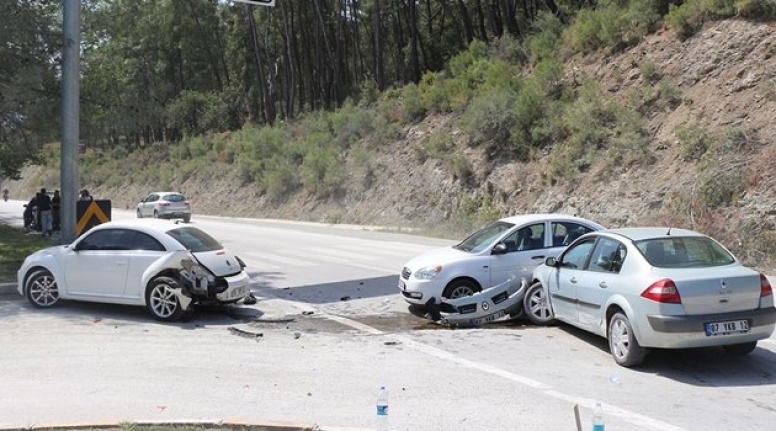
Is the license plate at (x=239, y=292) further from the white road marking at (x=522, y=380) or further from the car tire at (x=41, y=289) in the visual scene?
the car tire at (x=41, y=289)

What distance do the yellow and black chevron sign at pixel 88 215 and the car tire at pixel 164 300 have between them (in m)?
3.87

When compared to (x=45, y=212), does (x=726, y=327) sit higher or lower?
lower

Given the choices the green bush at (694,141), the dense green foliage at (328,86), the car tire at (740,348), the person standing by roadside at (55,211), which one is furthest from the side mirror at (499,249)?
the person standing by roadside at (55,211)

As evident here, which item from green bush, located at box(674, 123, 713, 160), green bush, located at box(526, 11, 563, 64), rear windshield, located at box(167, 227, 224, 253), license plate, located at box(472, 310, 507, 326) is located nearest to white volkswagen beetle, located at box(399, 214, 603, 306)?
license plate, located at box(472, 310, 507, 326)

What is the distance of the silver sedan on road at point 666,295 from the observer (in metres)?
7.98

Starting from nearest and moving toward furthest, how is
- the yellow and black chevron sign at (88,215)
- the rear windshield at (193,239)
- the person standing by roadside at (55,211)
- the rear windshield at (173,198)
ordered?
the rear windshield at (193,239) → the yellow and black chevron sign at (88,215) → the person standing by roadside at (55,211) → the rear windshield at (173,198)

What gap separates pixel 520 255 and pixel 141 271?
5.68 meters

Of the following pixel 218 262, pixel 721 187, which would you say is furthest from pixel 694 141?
pixel 218 262

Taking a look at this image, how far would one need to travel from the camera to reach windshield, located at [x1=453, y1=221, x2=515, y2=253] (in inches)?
462

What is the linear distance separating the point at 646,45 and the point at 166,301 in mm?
24536

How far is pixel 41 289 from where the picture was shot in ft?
39.3

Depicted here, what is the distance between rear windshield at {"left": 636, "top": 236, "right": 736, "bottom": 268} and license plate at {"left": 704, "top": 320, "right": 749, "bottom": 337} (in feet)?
2.28

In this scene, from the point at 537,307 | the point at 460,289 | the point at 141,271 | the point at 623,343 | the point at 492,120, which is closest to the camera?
the point at 623,343

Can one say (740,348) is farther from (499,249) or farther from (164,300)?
(164,300)
